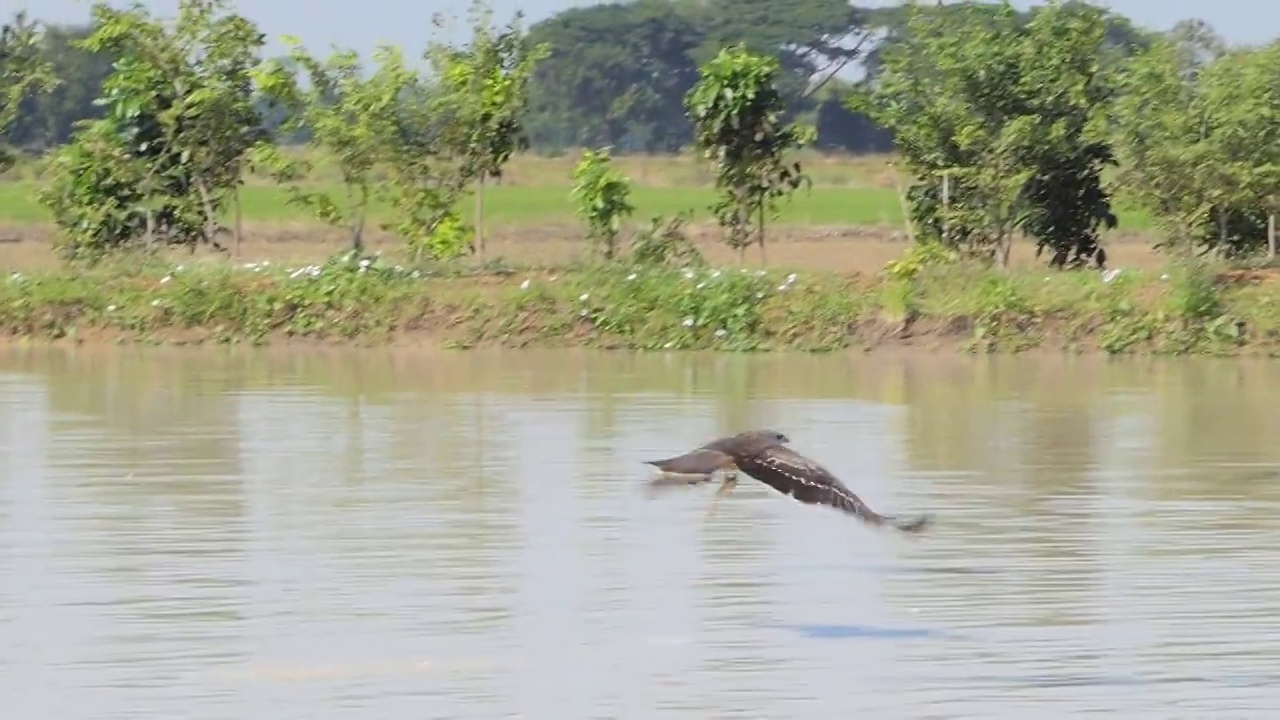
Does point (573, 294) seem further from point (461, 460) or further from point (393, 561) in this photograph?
point (393, 561)

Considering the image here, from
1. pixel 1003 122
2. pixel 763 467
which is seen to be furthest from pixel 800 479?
pixel 1003 122

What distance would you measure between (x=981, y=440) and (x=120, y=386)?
22.5 ft

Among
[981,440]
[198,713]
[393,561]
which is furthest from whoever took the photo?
[981,440]

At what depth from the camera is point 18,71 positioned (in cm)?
2809

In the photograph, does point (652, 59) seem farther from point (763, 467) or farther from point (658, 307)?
point (763, 467)

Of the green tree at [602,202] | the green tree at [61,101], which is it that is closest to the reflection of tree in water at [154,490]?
the green tree at [602,202]

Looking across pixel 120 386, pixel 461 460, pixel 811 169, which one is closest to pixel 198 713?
pixel 461 460

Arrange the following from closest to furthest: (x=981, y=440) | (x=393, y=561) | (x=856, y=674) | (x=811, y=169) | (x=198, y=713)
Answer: (x=198, y=713), (x=856, y=674), (x=393, y=561), (x=981, y=440), (x=811, y=169)

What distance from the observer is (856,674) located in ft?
26.4

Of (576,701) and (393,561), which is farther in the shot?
(393,561)

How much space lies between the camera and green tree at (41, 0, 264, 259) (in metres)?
25.0

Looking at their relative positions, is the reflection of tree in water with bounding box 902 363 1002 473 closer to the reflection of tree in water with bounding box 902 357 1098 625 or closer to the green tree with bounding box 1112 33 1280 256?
the reflection of tree in water with bounding box 902 357 1098 625

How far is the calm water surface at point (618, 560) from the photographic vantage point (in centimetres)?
785

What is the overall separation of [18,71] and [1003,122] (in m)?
11.4
